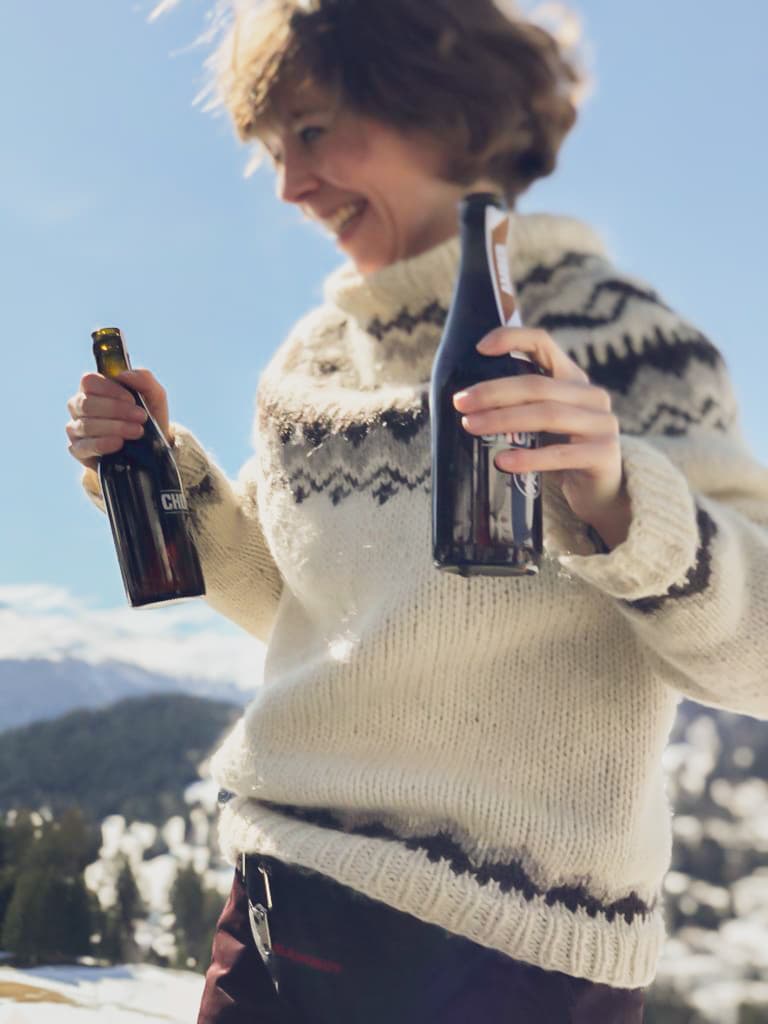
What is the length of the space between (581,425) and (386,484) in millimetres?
439

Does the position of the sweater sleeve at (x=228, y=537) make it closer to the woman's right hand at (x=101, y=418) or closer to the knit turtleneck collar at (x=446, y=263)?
the woman's right hand at (x=101, y=418)

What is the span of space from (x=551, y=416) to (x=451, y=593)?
1.19 feet

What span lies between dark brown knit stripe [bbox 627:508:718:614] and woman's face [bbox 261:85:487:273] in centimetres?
62

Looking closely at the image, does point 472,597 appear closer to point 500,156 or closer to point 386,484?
point 386,484

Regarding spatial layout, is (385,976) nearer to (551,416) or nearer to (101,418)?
Result: (551,416)

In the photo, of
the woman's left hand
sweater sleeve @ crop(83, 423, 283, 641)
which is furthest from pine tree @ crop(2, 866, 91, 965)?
the woman's left hand

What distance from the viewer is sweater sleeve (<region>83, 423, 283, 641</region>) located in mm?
1588

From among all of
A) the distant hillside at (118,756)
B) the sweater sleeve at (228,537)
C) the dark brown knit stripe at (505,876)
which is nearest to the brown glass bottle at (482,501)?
the dark brown knit stripe at (505,876)

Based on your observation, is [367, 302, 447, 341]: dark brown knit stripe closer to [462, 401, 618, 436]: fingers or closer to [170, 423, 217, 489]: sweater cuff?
[170, 423, 217, 489]: sweater cuff

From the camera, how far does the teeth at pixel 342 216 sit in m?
1.38

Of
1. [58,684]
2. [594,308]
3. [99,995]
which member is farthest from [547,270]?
[58,684]

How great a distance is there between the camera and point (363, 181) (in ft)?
4.42

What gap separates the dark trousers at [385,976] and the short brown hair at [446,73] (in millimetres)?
945

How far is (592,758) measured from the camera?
3.72 feet
